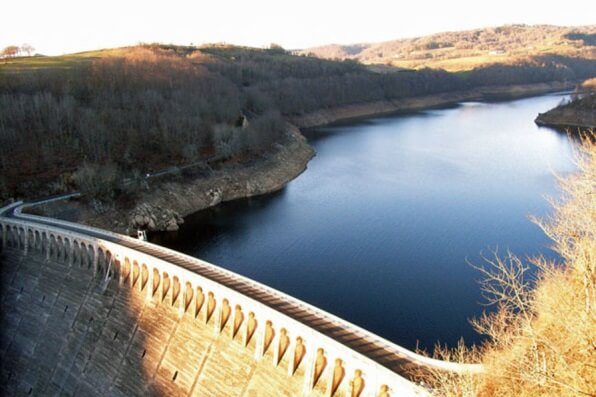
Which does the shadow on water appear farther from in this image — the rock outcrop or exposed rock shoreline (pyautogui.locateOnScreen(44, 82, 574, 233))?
exposed rock shoreline (pyautogui.locateOnScreen(44, 82, 574, 233))

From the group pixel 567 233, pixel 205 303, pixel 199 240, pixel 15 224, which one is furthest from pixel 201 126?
pixel 567 233

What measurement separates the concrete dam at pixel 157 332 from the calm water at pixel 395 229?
11.6 m

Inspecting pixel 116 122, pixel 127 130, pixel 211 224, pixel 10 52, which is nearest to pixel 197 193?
pixel 211 224

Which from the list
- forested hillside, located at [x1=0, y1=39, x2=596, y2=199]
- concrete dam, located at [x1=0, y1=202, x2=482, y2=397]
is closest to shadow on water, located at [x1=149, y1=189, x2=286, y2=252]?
forested hillside, located at [x1=0, y1=39, x2=596, y2=199]

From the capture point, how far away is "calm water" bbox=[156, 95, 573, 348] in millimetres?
38656

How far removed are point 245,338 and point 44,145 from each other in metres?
56.3

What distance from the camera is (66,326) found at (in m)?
35.7

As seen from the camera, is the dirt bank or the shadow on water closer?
the shadow on water

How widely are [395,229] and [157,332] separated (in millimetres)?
31829

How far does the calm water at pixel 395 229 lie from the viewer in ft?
127

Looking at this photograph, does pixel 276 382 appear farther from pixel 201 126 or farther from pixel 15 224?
pixel 201 126

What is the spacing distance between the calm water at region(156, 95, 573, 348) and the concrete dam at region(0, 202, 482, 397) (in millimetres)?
11635

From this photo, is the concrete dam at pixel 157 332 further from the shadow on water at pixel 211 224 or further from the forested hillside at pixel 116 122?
the forested hillside at pixel 116 122

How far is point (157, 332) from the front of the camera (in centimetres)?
3073
